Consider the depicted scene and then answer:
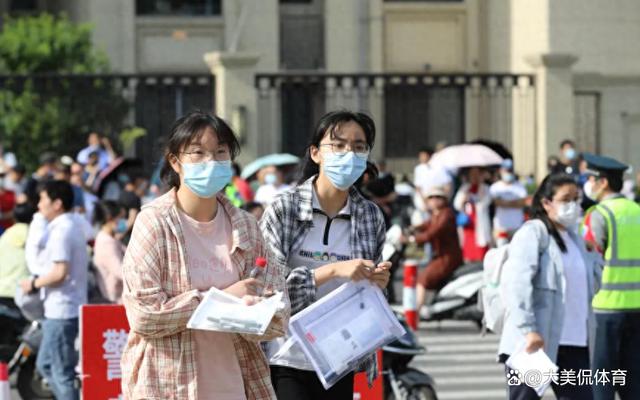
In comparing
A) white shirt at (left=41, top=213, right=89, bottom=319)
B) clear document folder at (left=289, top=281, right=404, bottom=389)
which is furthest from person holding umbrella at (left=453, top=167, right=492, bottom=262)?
clear document folder at (left=289, top=281, right=404, bottom=389)

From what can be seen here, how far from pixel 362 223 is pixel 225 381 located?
1401mm

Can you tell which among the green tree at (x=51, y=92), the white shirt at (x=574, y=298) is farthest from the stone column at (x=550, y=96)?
the white shirt at (x=574, y=298)

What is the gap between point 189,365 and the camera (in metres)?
5.95

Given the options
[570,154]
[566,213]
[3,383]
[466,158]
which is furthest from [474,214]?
[3,383]

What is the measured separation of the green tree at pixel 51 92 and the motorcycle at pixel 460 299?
401 inches

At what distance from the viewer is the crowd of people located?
597 centimetres

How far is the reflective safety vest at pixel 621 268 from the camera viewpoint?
31.1ft

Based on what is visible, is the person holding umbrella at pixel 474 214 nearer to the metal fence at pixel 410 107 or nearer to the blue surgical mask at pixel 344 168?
the metal fence at pixel 410 107

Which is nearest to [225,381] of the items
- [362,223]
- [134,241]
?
[134,241]

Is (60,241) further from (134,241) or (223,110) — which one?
(223,110)

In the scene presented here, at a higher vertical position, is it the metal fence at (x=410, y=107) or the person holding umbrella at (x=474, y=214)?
the metal fence at (x=410, y=107)

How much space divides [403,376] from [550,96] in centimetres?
1745

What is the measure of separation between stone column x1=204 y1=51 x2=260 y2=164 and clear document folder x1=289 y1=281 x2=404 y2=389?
62.0 ft

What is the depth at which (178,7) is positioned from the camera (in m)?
40.0
